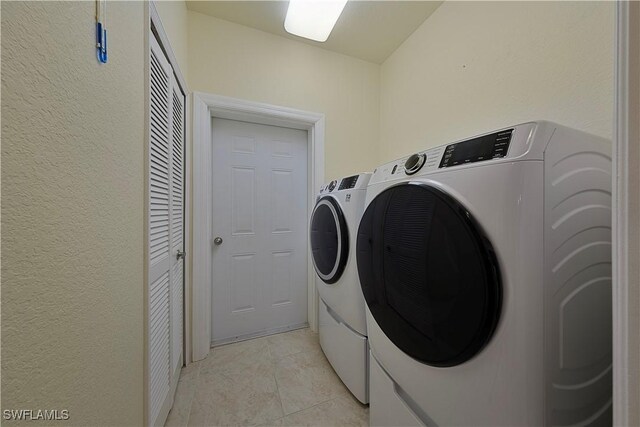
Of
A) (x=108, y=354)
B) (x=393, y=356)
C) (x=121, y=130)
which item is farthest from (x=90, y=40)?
(x=393, y=356)

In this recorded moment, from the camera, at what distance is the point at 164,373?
1.02 m

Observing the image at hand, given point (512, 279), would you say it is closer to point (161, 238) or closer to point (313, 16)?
point (161, 238)

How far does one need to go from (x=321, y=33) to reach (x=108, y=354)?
1909mm

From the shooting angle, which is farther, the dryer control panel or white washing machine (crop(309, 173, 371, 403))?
white washing machine (crop(309, 173, 371, 403))

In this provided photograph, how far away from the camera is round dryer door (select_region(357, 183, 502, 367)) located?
0.53m

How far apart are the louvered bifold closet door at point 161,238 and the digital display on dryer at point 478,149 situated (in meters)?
1.01

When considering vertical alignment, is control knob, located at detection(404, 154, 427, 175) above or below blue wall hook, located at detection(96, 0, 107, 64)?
below

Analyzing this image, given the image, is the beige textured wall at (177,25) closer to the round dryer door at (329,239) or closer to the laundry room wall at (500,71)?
the round dryer door at (329,239)

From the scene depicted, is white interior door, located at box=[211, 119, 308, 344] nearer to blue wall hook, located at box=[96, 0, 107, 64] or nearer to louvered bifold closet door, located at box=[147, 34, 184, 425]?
louvered bifold closet door, located at box=[147, 34, 184, 425]

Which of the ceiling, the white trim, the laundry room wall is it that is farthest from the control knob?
the ceiling

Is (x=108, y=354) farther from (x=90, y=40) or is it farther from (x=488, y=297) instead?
(x=488, y=297)

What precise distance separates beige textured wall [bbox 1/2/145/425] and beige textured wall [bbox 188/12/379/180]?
3.44 feet

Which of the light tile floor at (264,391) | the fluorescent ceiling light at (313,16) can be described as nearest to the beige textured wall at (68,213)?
the light tile floor at (264,391)

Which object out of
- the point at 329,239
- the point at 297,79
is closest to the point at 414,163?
the point at 329,239
